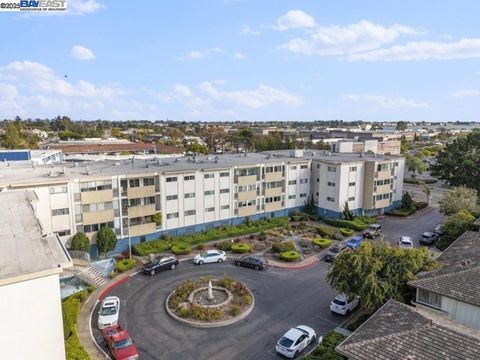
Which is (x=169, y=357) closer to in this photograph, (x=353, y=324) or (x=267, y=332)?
(x=267, y=332)

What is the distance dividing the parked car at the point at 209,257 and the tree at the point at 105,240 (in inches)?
361

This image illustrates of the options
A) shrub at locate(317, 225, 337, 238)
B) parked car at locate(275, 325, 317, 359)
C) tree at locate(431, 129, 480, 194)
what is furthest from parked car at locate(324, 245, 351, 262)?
tree at locate(431, 129, 480, 194)

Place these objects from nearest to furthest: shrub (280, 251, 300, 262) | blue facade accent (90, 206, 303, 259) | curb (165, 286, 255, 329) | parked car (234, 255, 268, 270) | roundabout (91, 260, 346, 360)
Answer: roundabout (91, 260, 346, 360) → curb (165, 286, 255, 329) → parked car (234, 255, 268, 270) → shrub (280, 251, 300, 262) → blue facade accent (90, 206, 303, 259)

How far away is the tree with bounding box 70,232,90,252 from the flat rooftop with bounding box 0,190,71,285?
1405cm

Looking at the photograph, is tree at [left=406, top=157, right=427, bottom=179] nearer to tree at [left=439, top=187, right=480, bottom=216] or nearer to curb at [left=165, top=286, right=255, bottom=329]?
tree at [left=439, top=187, right=480, bottom=216]

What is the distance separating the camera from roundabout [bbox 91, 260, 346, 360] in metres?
25.7

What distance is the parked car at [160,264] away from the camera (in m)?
37.8

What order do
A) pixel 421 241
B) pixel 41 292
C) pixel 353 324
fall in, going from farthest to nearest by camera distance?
pixel 421 241 < pixel 353 324 < pixel 41 292

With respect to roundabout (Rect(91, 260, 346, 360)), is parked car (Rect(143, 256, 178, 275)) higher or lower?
higher

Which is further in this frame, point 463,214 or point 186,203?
point 186,203

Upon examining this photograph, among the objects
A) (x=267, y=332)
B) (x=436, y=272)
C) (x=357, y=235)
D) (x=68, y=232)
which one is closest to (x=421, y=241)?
(x=357, y=235)

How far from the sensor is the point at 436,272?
81.6 feet

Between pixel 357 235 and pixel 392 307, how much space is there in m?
30.4

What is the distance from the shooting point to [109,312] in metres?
29.2
